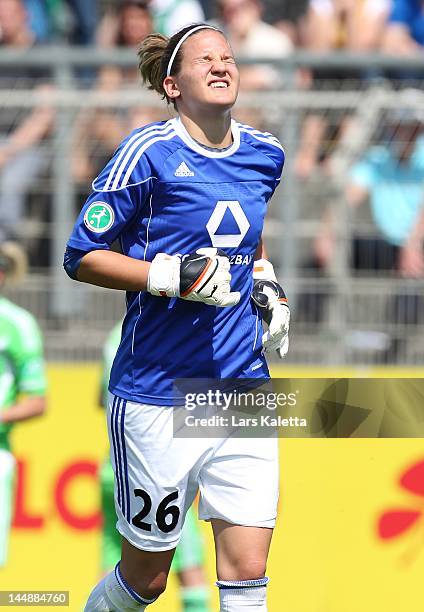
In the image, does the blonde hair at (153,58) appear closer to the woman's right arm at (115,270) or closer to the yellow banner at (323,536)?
the woman's right arm at (115,270)

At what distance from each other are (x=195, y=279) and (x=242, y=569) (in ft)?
3.59

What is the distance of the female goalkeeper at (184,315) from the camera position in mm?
4633

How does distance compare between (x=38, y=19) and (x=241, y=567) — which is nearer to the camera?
(x=241, y=567)

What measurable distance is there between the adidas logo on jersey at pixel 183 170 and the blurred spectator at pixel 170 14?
5186 millimetres

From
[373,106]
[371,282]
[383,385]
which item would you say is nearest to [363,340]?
[371,282]

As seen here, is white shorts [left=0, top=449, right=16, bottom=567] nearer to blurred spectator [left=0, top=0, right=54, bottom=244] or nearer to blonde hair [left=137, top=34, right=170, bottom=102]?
blurred spectator [left=0, top=0, right=54, bottom=244]

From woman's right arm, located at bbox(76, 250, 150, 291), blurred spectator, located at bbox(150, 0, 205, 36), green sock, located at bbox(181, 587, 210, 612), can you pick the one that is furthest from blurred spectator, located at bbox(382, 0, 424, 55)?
woman's right arm, located at bbox(76, 250, 150, 291)

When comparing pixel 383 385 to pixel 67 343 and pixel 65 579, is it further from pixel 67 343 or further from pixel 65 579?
pixel 67 343

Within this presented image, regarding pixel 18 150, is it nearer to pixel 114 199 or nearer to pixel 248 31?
pixel 248 31

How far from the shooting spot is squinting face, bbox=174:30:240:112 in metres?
4.68

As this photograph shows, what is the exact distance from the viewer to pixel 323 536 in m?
6.51

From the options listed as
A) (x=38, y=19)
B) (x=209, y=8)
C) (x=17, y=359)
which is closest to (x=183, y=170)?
(x=17, y=359)

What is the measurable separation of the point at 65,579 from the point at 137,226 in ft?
9.75

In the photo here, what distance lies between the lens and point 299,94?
8.45m
